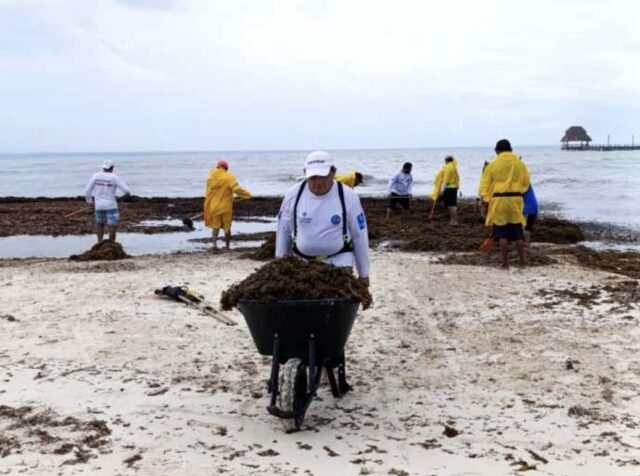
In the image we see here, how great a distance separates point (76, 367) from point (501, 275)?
592 centimetres

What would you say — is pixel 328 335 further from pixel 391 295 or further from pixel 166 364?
pixel 391 295

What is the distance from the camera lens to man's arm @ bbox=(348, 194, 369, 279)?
4.61 meters

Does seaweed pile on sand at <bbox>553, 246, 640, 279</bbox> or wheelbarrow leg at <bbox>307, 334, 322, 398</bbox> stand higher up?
wheelbarrow leg at <bbox>307, 334, 322, 398</bbox>

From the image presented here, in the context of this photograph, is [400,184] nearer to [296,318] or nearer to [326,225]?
[326,225]

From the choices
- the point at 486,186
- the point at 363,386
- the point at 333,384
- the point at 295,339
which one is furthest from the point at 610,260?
the point at 295,339

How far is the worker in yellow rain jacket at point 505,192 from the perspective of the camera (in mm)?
9438

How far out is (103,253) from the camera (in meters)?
11.8

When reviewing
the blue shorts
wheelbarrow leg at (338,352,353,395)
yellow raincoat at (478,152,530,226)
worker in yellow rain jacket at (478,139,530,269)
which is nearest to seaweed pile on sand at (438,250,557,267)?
worker in yellow rain jacket at (478,139,530,269)

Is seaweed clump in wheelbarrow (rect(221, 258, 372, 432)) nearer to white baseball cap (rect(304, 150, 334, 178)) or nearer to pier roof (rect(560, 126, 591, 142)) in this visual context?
white baseball cap (rect(304, 150, 334, 178))

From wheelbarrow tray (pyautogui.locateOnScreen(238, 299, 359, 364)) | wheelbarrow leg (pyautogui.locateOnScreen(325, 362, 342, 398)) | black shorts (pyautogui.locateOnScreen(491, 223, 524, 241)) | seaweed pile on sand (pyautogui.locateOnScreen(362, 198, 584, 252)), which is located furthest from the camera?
seaweed pile on sand (pyautogui.locateOnScreen(362, 198, 584, 252))

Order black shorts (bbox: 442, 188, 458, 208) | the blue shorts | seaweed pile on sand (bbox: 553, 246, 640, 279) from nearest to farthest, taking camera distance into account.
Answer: seaweed pile on sand (bbox: 553, 246, 640, 279)
the blue shorts
black shorts (bbox: 442, 188, 458, 208)

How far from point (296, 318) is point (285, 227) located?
34.9 inches

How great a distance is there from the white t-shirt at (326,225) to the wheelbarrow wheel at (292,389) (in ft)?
2.80

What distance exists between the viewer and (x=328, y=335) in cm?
409
